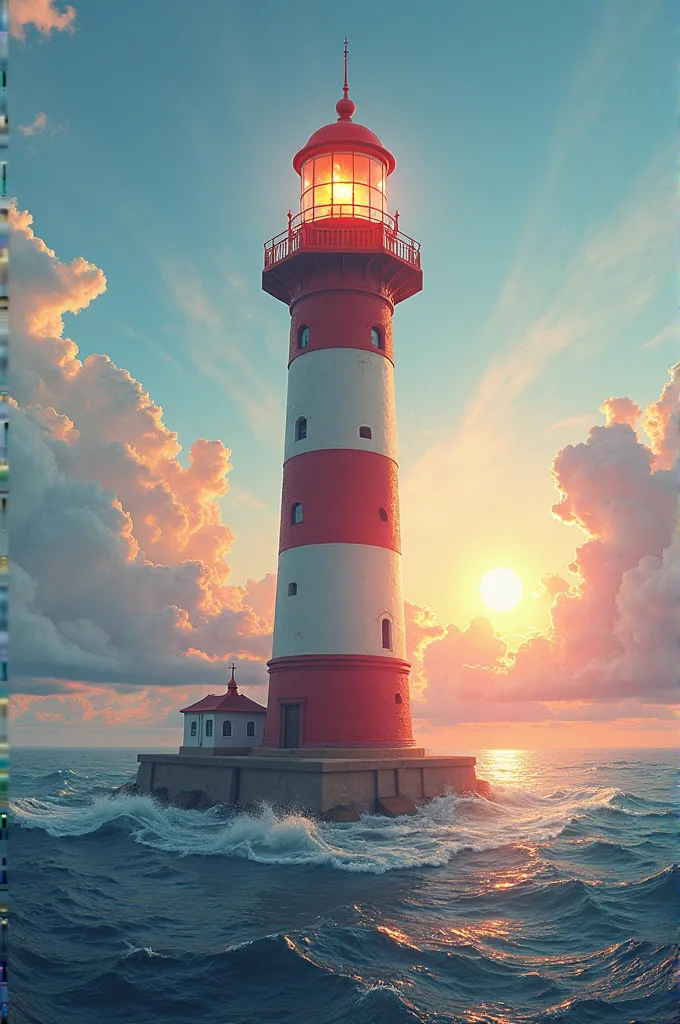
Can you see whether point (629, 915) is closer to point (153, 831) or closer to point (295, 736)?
point (295, 736)

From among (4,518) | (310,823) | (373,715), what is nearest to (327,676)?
(373,715)

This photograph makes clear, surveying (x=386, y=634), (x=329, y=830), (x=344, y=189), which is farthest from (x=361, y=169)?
(x=329, y=830)

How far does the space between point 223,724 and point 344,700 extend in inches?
235

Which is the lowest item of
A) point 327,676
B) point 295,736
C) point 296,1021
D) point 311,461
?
point 296,1021

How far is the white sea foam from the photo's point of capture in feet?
65.1

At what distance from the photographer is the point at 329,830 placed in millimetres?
21547

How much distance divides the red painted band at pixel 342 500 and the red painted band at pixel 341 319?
4.19m

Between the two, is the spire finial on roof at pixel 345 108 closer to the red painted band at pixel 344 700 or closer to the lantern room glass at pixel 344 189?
the lantern room glass at pixel 344 189

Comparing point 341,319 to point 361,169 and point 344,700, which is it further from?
point 344,700

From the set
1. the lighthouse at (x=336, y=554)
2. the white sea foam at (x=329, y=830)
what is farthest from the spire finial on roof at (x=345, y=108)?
the white sea foam at (x=329, y=830)

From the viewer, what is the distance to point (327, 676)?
2628 cm

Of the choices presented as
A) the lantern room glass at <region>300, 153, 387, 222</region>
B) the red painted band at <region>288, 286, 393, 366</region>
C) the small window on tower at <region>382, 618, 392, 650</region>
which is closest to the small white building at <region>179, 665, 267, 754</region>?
the small window on tower at <region>382, 618, 392, 650</region>

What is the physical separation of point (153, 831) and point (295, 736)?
5.24 m

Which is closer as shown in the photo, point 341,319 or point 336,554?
point 336,554
